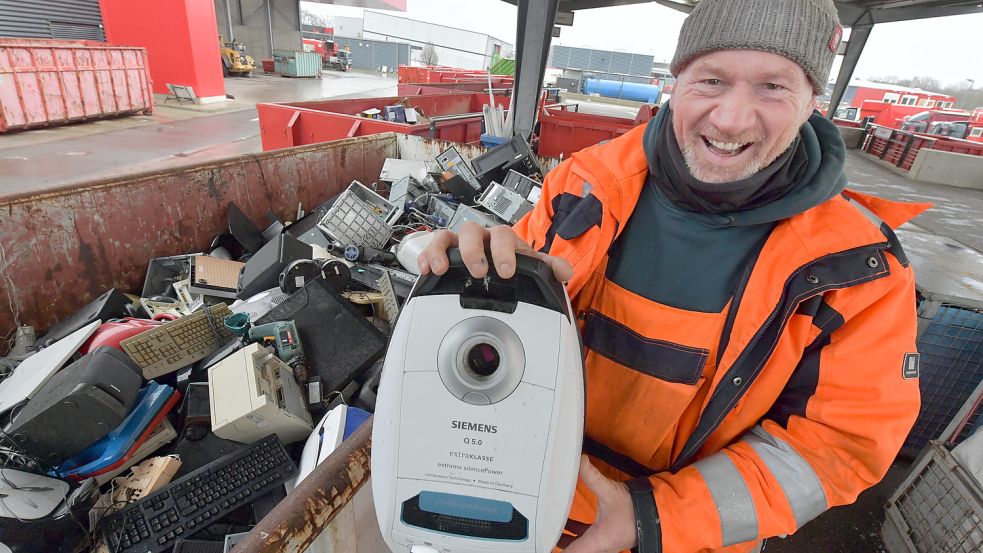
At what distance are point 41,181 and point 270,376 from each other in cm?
555

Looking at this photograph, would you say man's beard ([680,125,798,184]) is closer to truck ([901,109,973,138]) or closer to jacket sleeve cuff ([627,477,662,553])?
jacket sleeve cuff ([627,477,662,553])

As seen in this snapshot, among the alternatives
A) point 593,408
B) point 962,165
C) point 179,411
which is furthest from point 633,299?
point 962,165

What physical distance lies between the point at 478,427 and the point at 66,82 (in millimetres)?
9914

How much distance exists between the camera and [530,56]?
4777mm

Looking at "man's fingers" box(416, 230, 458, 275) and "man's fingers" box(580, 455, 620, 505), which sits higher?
"man's fingers" box(416, 230, 458, 275)

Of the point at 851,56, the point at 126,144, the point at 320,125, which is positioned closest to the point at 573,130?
the point at 320,125

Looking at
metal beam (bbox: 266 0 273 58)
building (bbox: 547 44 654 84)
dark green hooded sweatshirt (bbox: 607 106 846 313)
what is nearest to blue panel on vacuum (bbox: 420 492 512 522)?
dark green hooded sweatshirt (bbox: 607 106 846 313)

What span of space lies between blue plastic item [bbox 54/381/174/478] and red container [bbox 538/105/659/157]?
13.3 feet

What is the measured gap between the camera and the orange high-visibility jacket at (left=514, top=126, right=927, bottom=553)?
2.66 feet

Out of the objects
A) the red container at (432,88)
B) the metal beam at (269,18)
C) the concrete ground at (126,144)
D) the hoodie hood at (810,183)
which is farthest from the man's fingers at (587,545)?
the metal beam at (269,18)

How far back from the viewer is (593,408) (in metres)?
1.08

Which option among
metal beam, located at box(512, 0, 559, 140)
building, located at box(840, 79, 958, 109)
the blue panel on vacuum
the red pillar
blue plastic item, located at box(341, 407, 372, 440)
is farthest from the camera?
building, located at box(840, 79, 958, 109)

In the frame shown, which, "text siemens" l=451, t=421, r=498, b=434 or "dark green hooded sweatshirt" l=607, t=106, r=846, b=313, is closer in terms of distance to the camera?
"text siemens" l=451, t=421, r=498, b=434

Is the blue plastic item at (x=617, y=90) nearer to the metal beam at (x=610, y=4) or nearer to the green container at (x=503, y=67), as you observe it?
the green container at (x=503, y=67)
